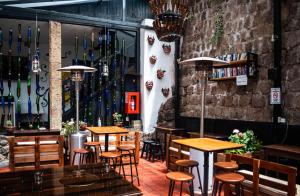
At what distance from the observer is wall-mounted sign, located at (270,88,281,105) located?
480 cm

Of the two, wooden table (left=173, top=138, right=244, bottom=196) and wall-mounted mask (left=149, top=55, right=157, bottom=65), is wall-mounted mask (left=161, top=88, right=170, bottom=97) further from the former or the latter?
wooden table (left=173, top=138, right=244, bottom=196)

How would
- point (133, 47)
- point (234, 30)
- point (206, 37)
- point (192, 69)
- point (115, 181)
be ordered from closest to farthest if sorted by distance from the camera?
point (115, 181) → point (234, 30) → point (206, 37) → point (192, 69) → point (133, 47)

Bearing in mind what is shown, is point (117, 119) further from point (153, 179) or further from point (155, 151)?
point (153, 179)

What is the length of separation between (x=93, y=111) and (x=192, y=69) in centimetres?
300

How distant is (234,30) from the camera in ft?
19.6

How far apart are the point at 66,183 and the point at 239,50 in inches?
193

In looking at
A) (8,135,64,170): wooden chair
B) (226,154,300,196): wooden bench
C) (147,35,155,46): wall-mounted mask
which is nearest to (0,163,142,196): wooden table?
(226,154,300,196): wooden bench

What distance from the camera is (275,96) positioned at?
485cm

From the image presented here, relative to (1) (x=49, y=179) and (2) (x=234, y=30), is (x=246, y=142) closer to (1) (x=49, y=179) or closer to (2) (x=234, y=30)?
(2) (x=234, y=30)

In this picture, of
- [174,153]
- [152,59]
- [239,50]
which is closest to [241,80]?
[239,50]

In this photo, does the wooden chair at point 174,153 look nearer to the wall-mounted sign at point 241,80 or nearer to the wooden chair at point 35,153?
the wall-mounted sign at point 241,80

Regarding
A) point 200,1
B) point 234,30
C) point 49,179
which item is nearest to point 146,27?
point 200,1

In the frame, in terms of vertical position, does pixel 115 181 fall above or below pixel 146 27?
below

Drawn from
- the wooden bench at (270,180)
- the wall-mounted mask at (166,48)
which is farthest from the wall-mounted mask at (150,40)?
the wooden bench at (270,180)
